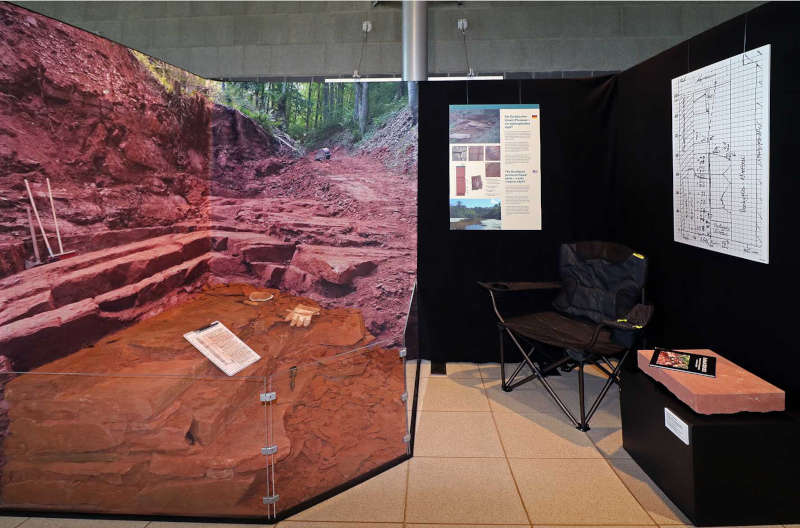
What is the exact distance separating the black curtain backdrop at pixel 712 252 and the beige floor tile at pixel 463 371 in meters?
1.22

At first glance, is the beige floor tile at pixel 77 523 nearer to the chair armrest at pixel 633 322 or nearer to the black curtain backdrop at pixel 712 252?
the chair armrest at pixel 633 322

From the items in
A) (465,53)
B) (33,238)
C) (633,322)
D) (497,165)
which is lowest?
(633,322)

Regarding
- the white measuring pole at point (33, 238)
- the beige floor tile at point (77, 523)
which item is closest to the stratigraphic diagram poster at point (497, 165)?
the white measuring pole at point (33, 238)

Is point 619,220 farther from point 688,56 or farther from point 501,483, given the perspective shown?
point 501,483

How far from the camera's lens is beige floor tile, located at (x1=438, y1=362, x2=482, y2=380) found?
3.74 meters

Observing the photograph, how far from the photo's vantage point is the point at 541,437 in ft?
9.16

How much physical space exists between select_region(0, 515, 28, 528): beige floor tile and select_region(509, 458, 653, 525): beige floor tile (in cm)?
207

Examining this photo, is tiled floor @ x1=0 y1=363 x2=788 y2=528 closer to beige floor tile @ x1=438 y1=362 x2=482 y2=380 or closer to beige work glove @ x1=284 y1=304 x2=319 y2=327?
beige floor tile @ x1=438 y1=362 x2=482 y2=380

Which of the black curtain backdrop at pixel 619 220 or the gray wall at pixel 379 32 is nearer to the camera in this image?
the black curtain backdrop at pixel 619 220

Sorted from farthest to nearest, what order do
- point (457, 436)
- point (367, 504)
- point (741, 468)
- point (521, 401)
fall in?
point (521, 401) → point (457, 436) → point (367, 504) → point (741, 468)

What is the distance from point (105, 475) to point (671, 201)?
3273mm

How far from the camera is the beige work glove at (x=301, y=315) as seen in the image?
12.4 feet

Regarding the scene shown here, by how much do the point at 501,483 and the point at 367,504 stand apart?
621 mm

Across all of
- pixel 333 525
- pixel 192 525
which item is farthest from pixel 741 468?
pixel 192 525
